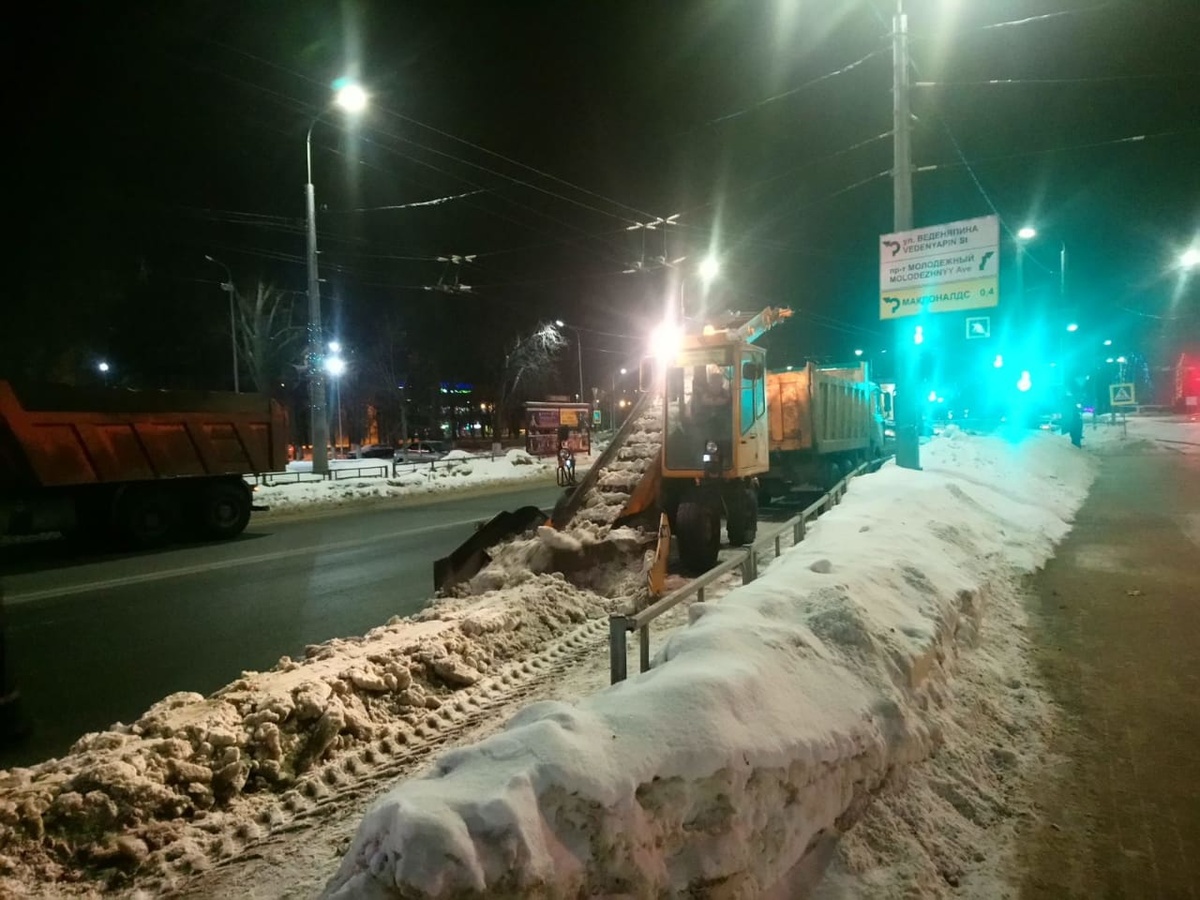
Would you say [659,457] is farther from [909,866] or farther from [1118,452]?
[1118,452]

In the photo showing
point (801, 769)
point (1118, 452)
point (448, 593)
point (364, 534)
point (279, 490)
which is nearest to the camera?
point (801, 769)

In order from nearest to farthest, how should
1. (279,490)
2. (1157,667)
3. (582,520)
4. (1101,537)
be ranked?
→ (1157,667) → (582,520) → (1101,537) → (279,490)

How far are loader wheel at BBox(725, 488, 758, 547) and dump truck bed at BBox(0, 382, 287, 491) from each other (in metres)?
10.7

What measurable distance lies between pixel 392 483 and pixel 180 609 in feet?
51.5

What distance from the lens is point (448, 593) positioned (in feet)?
29.0

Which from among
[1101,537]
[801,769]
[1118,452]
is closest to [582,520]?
[801,769]

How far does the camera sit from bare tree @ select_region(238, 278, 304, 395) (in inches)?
1665

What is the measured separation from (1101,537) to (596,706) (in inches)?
444

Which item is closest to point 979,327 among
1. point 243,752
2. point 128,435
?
point 243,752

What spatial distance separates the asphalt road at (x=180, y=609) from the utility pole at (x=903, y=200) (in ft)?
27.4

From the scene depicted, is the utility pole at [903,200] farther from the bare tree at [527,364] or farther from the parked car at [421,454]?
the bare tree at [527,364]

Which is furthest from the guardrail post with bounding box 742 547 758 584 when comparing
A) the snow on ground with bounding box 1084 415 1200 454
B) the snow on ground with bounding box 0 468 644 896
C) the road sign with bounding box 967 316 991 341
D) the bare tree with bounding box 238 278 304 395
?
the bare tree with bounding box 238 278 304 395

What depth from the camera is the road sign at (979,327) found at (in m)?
16.0

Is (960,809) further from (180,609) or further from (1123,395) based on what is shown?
(1123,395)
